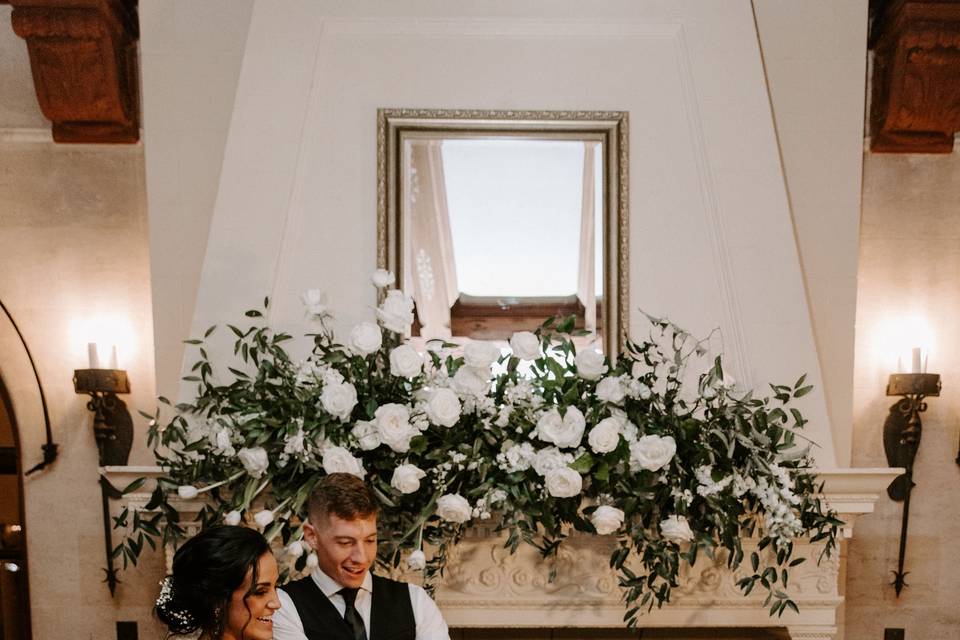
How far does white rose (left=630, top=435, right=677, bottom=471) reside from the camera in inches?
84.8

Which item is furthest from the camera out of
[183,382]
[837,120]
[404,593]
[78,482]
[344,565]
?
[78,482]

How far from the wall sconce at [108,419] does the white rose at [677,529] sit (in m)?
2.47

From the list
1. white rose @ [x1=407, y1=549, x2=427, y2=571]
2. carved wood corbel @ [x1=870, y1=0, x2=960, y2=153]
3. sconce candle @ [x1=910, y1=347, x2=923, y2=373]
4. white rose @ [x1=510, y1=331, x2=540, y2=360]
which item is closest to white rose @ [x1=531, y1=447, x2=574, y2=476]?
white rose @ [x1=510, y1=331, x2=540, y2=360]

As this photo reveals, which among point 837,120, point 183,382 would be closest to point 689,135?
point 837,120

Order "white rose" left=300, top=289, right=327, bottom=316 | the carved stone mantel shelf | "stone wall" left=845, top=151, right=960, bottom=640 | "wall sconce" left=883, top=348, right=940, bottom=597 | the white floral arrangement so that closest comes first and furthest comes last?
the white floral arrangement → "white rose" left=300, top=289, right=327, bottom=316 → the carved stone mantel shelf → "wall sconce" left=883, top=348, right=940, bottom=597 → "stone wall" left=845, top=151, right=960, bottom=640

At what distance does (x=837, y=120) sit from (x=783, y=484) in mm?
1575

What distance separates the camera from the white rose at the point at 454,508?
2.17 m

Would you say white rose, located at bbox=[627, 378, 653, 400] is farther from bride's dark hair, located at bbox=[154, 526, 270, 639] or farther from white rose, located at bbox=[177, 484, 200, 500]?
white rose, located at bbox=[177, 484, 200, 500]

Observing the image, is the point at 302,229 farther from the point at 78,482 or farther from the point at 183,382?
the point at 78,482

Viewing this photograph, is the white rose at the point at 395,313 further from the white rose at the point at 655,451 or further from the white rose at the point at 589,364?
the white rose at the point at 655,451

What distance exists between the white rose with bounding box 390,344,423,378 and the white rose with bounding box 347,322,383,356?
6 cm

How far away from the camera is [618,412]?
90.4 inches

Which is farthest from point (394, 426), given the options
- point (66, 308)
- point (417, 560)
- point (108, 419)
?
point (66, 308)

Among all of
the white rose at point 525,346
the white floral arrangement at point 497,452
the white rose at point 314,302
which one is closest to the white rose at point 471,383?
the white floral arrangement at point 497,452
